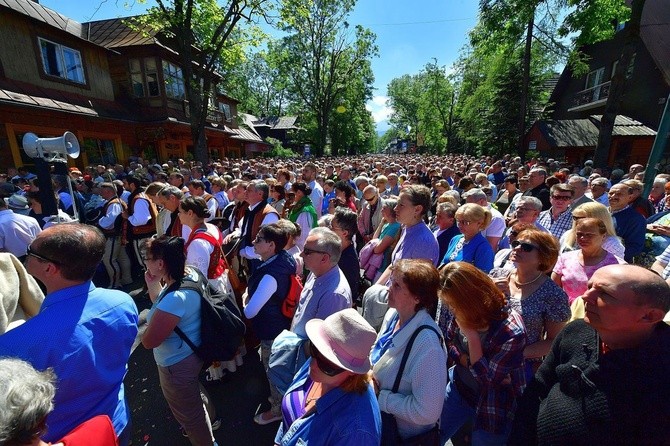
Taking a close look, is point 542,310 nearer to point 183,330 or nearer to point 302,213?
point 183,330

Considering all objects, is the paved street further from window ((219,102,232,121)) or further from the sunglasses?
window ((219,102,232,121))

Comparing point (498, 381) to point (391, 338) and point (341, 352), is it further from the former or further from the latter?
point (341, 352)

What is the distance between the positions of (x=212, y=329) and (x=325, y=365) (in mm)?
1273

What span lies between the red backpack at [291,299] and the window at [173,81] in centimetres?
1929

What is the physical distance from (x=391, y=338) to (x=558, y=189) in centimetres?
357

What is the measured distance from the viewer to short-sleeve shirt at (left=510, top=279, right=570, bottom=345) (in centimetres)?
209

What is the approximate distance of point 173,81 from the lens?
1862cm

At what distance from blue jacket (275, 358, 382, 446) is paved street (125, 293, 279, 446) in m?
1.72

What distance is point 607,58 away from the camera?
66.5 ft

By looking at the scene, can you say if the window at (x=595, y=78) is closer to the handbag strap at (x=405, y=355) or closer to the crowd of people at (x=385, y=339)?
the crowd of people at (x=385, y=339)

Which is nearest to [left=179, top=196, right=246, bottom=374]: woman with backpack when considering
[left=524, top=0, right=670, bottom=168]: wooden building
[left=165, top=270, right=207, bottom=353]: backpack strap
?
[left=165, top=270, right=207, bottom=353]: backpack strap

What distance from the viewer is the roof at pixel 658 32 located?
661 inches

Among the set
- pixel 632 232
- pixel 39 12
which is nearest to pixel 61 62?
pixel 39 12

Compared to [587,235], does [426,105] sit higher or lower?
higher
